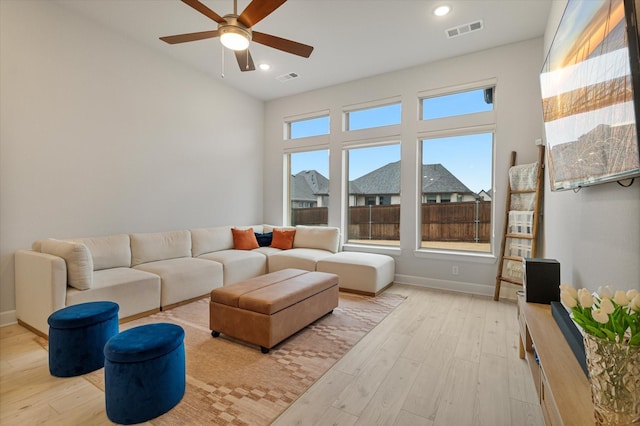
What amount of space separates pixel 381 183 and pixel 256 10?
10.9 ft

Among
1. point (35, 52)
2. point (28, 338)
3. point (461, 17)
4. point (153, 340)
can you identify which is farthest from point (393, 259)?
point (35, 52)

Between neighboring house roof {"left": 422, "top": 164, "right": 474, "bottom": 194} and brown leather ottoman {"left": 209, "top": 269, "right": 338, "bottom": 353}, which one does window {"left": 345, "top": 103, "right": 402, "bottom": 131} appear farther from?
brown leather ottoman {"left": 209, "top": 269, "right": 338, "bottom": 353}

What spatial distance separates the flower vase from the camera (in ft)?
2.74

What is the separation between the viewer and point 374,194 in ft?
16.8

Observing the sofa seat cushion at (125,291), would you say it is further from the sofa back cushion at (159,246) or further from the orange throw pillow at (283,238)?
the orange throw pillow at (283,238)

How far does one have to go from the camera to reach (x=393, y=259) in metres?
4.61

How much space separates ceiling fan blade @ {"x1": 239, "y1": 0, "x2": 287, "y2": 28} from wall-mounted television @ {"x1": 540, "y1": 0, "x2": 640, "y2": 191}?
1815 millimetres

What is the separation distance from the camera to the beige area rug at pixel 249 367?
1752 millimetres

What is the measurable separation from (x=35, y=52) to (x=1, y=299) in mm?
2521

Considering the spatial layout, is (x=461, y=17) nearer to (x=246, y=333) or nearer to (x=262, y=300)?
(x=262, y=300)

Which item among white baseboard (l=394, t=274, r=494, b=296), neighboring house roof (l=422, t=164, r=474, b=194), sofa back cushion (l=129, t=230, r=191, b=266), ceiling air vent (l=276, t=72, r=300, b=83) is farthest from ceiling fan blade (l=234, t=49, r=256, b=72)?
white baseboard (l=394, t=274, r=494, b=296)

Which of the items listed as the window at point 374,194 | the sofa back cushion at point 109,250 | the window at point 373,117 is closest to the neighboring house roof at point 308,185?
the window at point 374,194

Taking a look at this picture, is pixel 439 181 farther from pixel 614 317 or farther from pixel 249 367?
pixel 614 317

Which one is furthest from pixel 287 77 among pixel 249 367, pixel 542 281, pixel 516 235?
pixel 542 281
